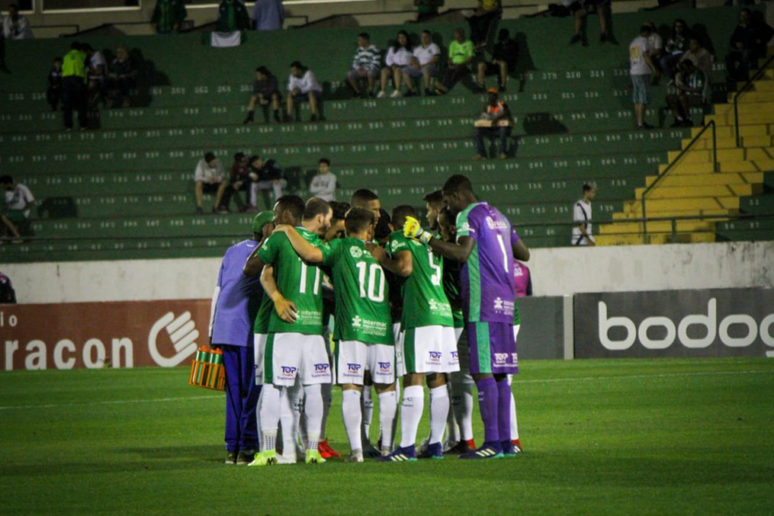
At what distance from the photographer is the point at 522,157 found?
99.8 ft

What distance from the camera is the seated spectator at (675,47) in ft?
96.7

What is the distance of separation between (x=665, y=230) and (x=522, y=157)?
17.0 feet

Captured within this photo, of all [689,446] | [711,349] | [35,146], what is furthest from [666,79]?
[689,446]

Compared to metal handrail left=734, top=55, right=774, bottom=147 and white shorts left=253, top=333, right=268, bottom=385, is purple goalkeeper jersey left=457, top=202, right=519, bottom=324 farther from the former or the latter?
metal handrail left=734, top=55, right=774, bottom=147

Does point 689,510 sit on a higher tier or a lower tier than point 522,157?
lower

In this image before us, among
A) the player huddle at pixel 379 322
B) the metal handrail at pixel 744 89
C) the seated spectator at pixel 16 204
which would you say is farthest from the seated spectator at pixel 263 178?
the player huddle at pixel 379 322

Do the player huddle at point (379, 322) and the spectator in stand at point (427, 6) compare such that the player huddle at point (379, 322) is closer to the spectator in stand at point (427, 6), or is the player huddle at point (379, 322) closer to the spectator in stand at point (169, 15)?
the spectator in stand at point (427, 6)

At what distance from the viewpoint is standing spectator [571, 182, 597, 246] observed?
85.7ft

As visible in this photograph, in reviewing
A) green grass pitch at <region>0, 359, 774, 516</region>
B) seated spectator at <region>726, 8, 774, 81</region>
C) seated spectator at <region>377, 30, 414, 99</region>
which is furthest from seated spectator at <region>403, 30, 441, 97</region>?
green grass pitch at <region>0, 359, 774, 516</region>

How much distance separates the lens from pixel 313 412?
942 centimetres

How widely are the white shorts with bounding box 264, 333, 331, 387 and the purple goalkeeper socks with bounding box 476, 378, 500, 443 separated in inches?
44.2

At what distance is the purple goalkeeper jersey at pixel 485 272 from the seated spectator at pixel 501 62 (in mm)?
22602

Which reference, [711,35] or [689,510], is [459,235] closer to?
[689,510]

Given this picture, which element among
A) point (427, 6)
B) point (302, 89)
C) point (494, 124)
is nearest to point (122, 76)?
point (302, 89)
